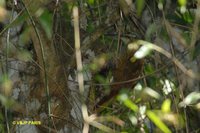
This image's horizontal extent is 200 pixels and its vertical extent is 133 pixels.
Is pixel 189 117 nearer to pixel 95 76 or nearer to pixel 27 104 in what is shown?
pixel 95 76

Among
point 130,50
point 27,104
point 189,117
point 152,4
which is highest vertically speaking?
point 152,4

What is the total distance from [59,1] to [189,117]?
1.71ft

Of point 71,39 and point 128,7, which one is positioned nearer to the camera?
point 128,7

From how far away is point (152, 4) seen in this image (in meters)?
1.41

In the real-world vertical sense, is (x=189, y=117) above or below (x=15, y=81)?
below

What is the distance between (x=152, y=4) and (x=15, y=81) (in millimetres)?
436

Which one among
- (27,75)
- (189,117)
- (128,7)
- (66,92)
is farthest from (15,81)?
(189,117)

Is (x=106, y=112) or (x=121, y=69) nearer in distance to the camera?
(x=121, y=69)

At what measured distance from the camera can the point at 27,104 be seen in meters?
1.36

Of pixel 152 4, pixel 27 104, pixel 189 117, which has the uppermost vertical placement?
pixel 152 4

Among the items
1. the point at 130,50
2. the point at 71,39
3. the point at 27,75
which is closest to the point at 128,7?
the point at 130,50

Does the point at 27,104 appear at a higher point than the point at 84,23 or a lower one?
lower

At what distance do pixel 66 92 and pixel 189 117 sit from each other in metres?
0.39

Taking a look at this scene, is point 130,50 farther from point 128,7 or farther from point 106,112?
point 106,112
